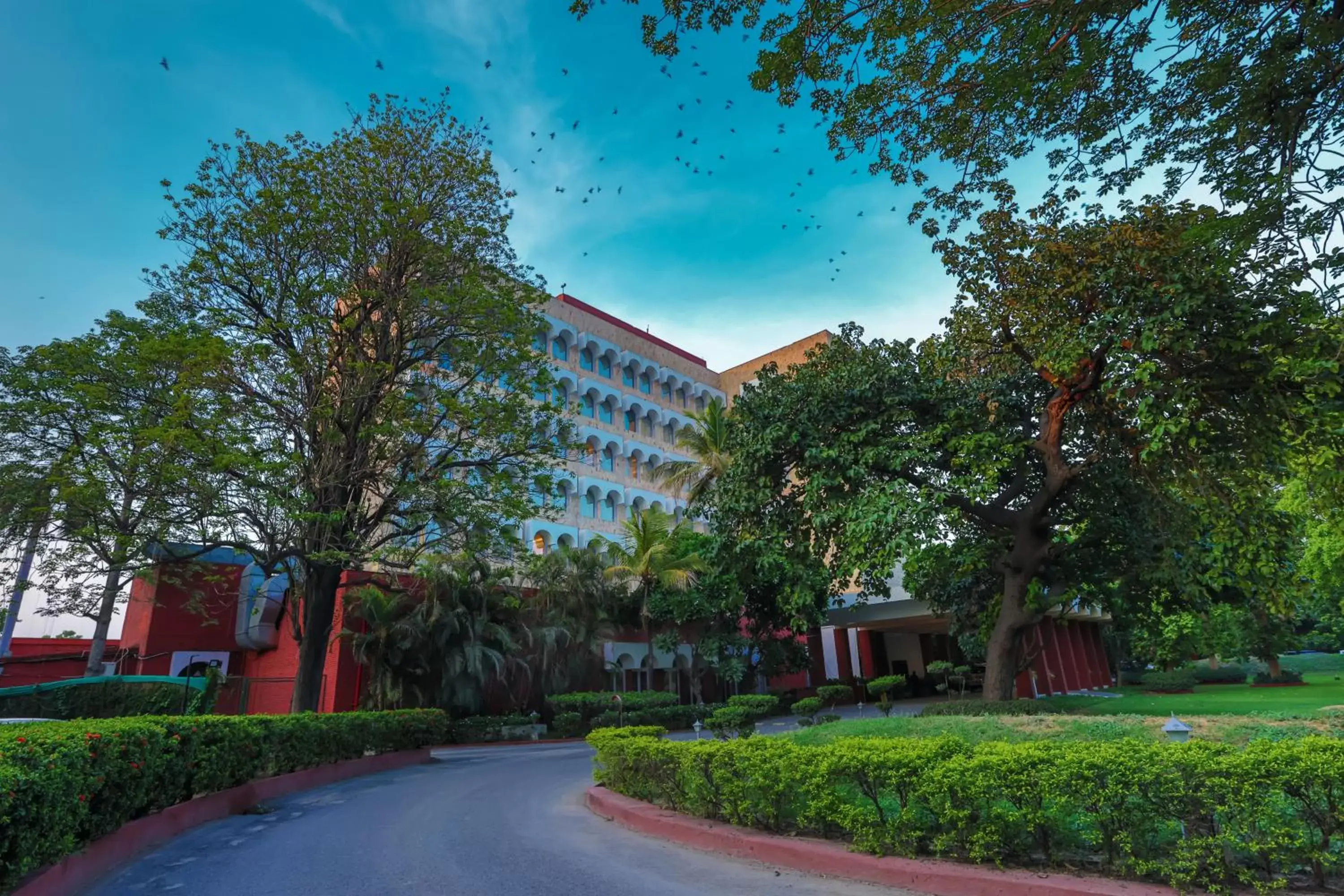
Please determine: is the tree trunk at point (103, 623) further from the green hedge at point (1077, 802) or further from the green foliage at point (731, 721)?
the green hedge at point (1077, 802)

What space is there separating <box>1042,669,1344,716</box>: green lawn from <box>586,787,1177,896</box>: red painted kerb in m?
9.69

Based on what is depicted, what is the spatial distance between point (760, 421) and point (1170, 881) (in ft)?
40.0

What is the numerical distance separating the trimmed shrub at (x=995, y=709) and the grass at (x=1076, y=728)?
1435 millimetres

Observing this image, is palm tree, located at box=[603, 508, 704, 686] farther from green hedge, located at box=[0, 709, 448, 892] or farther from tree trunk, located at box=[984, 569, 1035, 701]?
green hedge, located at box=[0, 709, 448, 892]

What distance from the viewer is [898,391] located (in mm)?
15492

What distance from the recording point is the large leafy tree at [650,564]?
2662 cm

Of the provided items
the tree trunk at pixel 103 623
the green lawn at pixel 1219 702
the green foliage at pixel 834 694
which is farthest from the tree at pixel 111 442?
the green foliage at pixel 834 694

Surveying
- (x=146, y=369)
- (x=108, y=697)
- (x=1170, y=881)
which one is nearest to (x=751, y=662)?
(x=108, y=697)

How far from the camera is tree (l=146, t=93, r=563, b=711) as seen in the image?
15.6 meters

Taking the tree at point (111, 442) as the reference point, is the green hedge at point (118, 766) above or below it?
below

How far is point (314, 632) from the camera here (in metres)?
16.5

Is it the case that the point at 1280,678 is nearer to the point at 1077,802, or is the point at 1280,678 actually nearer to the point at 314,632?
the point at 1077,802

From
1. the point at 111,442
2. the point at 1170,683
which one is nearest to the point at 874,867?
the point at 111,442

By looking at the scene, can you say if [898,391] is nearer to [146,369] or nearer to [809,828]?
[809,828]
